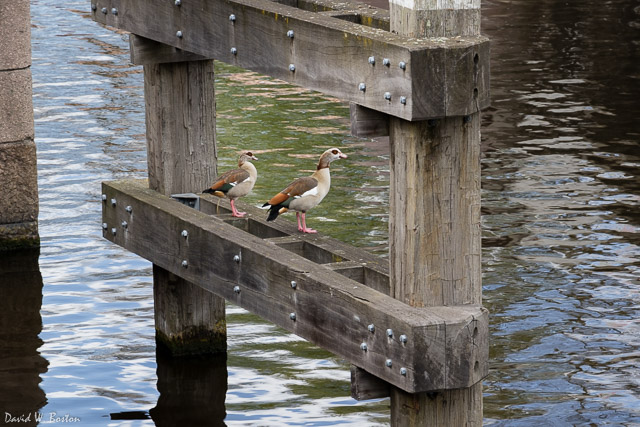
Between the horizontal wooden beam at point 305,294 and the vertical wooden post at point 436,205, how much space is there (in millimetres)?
138

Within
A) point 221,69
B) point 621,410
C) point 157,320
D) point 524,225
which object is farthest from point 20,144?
point 221,69

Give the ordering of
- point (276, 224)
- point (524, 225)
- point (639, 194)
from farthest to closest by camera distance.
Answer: point (639, 194)
point (524, 225)
point (276, 224)

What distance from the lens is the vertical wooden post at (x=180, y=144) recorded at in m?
7.49

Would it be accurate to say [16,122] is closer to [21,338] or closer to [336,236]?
[21,338]

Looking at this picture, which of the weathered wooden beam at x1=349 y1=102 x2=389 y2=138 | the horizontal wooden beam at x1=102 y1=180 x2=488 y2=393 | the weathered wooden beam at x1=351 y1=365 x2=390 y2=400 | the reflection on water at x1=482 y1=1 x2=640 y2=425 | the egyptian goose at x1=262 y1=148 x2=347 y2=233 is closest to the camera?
the horizontal wooden beam at x1=102 y1=180 x2=488 y2=393

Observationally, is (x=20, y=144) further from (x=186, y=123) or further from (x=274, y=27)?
(x=274, y=27)

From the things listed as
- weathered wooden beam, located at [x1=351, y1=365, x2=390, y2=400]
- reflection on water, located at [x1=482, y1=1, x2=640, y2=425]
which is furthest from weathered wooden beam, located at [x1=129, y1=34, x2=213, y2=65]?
reflection on water, located at [x1=482, y1=1, x2=640, y2=425]

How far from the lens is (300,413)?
730 centimetres

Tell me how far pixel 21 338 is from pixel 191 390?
149 cm

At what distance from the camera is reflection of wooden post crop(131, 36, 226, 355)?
7.48 metres

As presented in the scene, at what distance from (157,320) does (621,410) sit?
9.39 feet

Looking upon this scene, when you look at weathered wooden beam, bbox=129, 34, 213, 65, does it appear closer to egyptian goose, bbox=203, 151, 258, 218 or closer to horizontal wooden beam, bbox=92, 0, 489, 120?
horizontal wooden beam, bbox=92, 0, 489, 120

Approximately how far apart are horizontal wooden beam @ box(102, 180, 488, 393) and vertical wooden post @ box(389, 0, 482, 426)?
0.45 feet

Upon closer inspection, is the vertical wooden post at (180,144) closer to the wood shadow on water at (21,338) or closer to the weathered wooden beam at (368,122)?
the wood shadow on water at (21,338)
